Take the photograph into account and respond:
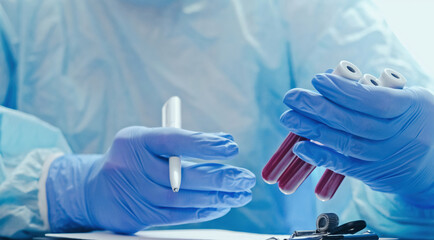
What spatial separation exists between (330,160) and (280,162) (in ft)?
0.24

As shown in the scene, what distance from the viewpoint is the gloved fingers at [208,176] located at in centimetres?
76

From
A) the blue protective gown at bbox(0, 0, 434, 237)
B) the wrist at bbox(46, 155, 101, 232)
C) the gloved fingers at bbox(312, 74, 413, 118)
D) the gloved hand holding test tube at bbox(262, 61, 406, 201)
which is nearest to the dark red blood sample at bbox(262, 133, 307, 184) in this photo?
the gloved hand holding test tube at bbox(262, 61, 406, 201)

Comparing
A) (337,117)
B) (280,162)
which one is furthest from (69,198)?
(337,117)

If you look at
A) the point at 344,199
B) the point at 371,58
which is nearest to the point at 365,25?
the point at 371,58

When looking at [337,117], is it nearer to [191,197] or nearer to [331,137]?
[331,137]

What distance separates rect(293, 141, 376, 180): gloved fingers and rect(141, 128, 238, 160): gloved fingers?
4.7 inches

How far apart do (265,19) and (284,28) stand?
43mm

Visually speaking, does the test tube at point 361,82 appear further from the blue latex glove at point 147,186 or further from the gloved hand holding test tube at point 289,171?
the blue latex glove at point 147,186

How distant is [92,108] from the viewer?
3.48ft

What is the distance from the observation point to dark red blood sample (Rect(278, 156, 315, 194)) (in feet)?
2.34

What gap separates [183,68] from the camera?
41.8 inches

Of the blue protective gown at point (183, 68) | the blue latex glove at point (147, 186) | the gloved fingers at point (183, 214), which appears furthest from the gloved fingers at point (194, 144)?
the blue protective gown at point (183, 68)

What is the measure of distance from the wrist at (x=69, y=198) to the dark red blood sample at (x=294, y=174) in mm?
358

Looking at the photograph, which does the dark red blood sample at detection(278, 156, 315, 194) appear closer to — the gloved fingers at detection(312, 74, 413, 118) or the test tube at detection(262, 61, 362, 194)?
the test tube at detection(262, 61, 362, 194)
